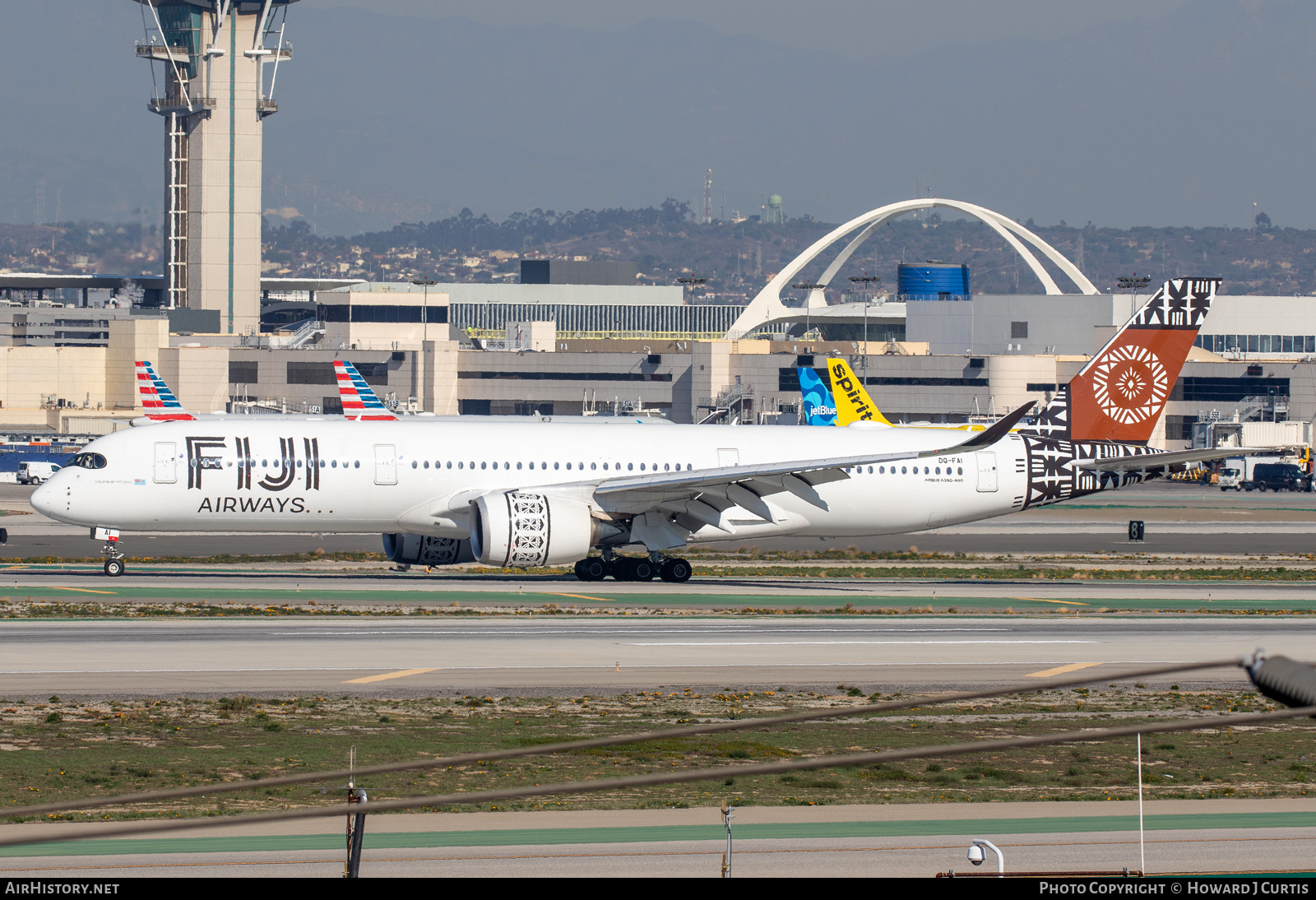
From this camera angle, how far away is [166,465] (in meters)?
42.2

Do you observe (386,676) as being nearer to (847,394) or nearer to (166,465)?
(166,465)

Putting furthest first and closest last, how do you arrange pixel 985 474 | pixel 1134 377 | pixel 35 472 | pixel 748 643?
pixel 35 472
pixel 1134 377
pixel 985 474
pixel 748 643

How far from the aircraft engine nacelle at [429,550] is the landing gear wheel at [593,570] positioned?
138 inches

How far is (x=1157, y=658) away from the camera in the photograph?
1257 inches

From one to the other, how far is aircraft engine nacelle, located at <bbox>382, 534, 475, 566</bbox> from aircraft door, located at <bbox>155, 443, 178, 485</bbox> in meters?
6.92

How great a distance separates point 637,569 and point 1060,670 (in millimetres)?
18132

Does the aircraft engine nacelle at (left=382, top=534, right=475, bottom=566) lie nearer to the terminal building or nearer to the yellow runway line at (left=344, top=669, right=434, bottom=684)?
the yellow runway line at (left=344, top=669, right=434, bottom=684)

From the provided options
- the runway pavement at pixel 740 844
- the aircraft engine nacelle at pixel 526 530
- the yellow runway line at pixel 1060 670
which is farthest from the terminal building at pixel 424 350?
the runway pavement at pixel 740 844

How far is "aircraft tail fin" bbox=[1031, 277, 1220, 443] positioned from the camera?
5119cm

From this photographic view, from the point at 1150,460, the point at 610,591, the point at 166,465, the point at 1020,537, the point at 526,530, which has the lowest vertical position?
the point at 1020,537

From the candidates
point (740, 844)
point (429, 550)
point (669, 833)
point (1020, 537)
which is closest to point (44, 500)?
point (429, 550)

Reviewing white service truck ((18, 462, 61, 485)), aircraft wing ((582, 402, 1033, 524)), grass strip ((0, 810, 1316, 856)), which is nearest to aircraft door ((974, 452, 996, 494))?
aircraft wing ((582, 402, 1033, 524))

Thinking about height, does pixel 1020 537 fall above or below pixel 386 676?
below

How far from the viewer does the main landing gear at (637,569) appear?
46.4 m
